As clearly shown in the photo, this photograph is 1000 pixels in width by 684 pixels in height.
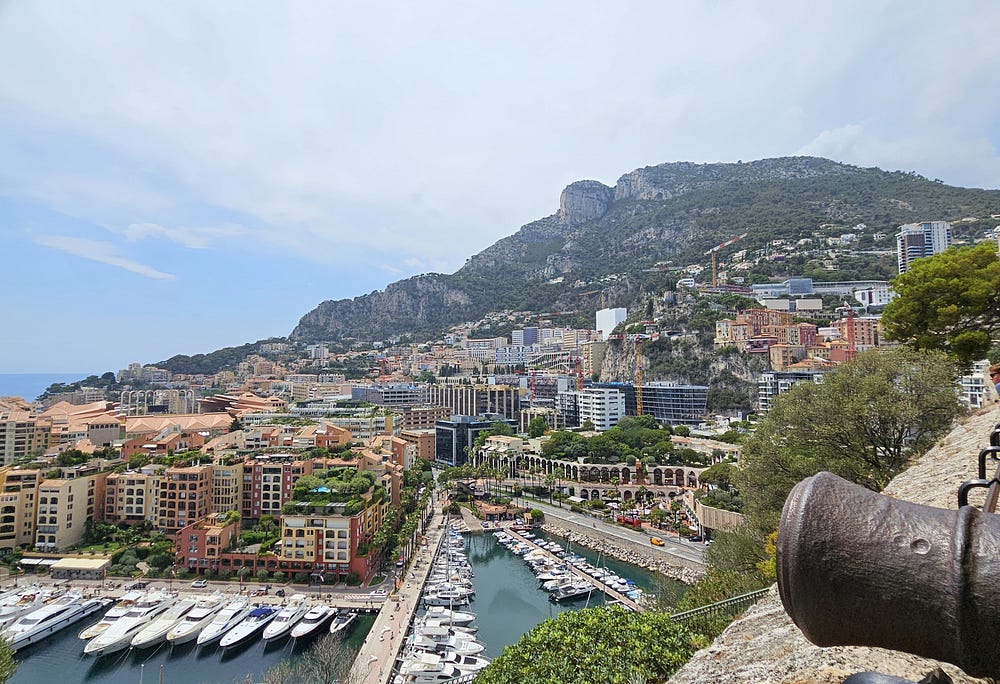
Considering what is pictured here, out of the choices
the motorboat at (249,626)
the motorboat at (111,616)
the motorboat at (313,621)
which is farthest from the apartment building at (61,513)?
the motorboat at (313,621)

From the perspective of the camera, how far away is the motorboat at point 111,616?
17.2m

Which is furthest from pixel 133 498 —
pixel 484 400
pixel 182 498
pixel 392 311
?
pixel 392 311

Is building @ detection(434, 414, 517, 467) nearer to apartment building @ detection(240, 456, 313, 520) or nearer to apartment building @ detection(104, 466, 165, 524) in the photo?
apartment building @ detection(240, 456, 313, 520)


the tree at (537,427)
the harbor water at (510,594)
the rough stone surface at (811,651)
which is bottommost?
the harbor water at (510,594)

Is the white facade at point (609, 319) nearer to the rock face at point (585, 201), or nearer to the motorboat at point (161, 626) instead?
the rock face at point (585, 201)

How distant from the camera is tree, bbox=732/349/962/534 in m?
7.86

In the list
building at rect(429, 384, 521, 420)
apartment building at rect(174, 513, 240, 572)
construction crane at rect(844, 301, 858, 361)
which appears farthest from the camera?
building at rect(429, 384, 521, 420)

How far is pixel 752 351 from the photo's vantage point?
147 feet

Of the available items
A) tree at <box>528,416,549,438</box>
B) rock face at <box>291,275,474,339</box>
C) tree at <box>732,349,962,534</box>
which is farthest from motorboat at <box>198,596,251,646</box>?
rock face at <box>291,275,474,339</box>

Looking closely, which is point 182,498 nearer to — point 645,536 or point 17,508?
point 17,508

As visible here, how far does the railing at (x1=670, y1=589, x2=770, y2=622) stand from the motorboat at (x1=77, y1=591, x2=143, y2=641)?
744 inches

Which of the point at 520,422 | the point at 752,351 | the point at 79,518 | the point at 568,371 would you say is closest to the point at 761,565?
the point at 79,518

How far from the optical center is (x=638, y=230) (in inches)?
3964

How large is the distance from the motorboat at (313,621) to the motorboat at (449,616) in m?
3.16
